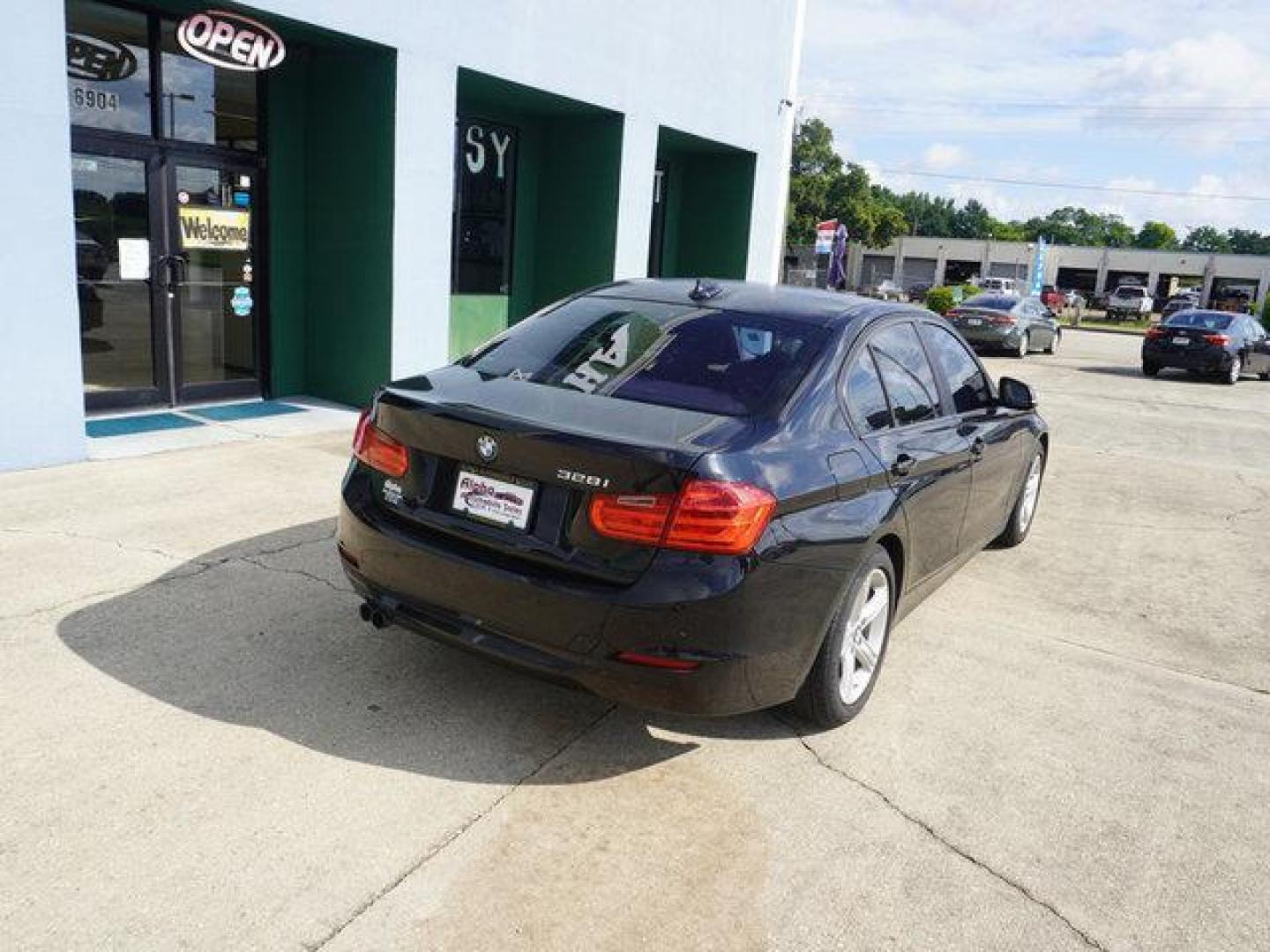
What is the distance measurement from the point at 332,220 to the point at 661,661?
735 cm

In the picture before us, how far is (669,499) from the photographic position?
2963 millimetres

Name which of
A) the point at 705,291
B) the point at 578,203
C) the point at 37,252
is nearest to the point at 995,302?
the point at 578,203

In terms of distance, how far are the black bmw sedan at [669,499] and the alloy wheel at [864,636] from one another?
0.04 ft

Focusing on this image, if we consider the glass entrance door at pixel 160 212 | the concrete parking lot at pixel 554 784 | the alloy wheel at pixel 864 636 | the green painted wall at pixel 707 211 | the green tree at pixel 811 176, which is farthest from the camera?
the green tree at pixel 811 176

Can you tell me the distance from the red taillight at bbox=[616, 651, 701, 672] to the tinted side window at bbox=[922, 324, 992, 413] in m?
2.36

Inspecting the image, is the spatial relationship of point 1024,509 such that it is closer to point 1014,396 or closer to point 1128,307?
point 1014,396

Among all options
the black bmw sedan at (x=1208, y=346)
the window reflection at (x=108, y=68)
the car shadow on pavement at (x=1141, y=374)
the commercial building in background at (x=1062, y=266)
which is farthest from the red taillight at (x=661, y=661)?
the commercial building in background at (x=1062, y=266)

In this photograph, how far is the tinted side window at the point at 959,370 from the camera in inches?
187

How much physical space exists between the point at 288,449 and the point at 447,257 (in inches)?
108

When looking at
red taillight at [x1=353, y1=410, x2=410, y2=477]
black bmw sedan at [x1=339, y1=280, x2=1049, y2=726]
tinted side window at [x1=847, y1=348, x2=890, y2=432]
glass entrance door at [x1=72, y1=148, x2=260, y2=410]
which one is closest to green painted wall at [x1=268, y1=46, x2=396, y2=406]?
glass entrance door at [x1=72, y1=148, x2=260, y2=410]

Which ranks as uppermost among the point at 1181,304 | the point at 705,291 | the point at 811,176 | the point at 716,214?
the point at 811,176

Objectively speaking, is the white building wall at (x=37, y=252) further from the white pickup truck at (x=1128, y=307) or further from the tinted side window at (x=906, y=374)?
the white pickup truck at (x=1128, y=307)

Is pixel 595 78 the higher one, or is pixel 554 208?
pixel 595 78

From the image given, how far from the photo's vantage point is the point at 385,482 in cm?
355
